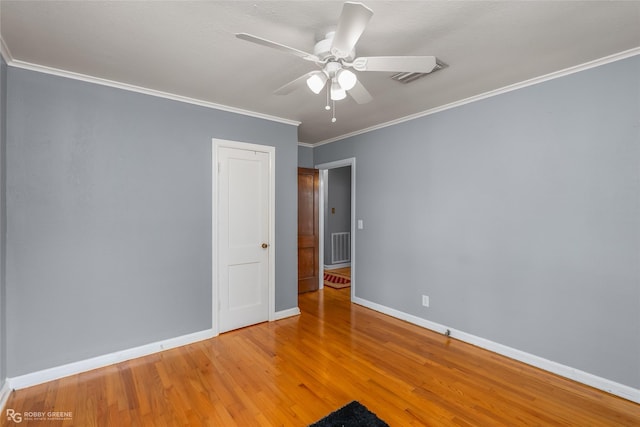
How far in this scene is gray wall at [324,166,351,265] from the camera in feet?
22.7

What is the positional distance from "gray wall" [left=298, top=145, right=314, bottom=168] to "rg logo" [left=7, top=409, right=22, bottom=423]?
4.18 m

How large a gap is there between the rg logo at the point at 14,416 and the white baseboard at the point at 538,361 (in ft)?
11.5

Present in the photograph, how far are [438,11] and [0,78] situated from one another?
9.83 feet

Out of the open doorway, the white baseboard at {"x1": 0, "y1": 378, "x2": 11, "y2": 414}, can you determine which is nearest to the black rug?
the white baseboard at {"x1": 0, "y1": 378, "x2": 11, "y2": 414}

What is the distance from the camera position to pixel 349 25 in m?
1.37

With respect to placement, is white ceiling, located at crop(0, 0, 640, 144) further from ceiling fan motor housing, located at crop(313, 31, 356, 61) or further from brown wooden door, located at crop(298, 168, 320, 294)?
brown wooden door, located at crop(298, 168, 320, 294)

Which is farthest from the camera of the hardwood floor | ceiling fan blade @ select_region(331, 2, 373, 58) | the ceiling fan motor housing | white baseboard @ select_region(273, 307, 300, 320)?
white baseboard @ select_region(273, 307, 300, 320)

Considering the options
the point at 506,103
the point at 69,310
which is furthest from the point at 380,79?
the point at 69,310

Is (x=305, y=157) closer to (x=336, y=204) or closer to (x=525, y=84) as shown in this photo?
(x=336, y=204)

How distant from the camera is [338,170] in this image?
712 cm

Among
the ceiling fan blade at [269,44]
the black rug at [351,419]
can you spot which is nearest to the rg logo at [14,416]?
the black rug at [351,419]

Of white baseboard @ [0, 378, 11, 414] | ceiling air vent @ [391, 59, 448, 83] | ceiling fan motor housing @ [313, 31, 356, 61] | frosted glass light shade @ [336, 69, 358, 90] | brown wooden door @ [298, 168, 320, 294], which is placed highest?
ceiling air vent @ [391, 59, 448, 83]

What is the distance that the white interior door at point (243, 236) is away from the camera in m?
3.38

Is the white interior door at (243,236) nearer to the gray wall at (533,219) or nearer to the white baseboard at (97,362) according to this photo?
the white baseboard at (97,362)
